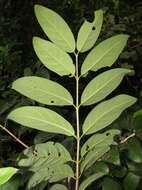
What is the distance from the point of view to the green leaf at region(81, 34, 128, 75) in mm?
724

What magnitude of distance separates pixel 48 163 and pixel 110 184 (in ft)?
0.49

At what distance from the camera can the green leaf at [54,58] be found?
2.33 ft

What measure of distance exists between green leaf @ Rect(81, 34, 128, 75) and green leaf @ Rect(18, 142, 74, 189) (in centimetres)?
15

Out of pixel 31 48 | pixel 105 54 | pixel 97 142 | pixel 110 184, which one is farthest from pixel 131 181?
pixel 31 48

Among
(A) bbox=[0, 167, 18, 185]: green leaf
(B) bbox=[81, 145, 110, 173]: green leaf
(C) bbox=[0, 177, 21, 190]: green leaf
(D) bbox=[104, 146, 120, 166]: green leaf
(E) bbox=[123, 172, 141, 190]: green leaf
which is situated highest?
(A) bbox=[0, 167, 18, 185]: green leaf

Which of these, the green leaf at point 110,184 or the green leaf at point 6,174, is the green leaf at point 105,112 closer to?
the green leaf at point 110,184

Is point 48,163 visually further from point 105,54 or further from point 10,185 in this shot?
point 105,54

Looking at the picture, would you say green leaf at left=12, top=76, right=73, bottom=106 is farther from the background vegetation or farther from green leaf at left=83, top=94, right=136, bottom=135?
the background vegetation

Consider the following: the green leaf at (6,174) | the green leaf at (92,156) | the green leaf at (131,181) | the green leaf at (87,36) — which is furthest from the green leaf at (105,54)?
the green leaf at (6,174)

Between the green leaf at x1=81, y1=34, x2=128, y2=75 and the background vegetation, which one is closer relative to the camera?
the green leaf at x1=81, y1=34, x2=128, y2=75

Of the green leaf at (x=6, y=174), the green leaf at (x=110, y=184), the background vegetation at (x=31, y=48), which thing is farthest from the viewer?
the background vegetation at (x=31, y=48)

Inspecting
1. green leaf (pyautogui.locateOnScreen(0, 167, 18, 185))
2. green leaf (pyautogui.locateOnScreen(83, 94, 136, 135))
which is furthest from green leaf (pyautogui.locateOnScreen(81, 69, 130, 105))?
green leaf (pyautogui.locateOnScreen(0, 167, 18, 185))

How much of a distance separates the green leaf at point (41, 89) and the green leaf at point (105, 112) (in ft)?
0.20

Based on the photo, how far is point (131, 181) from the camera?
2.69ft
